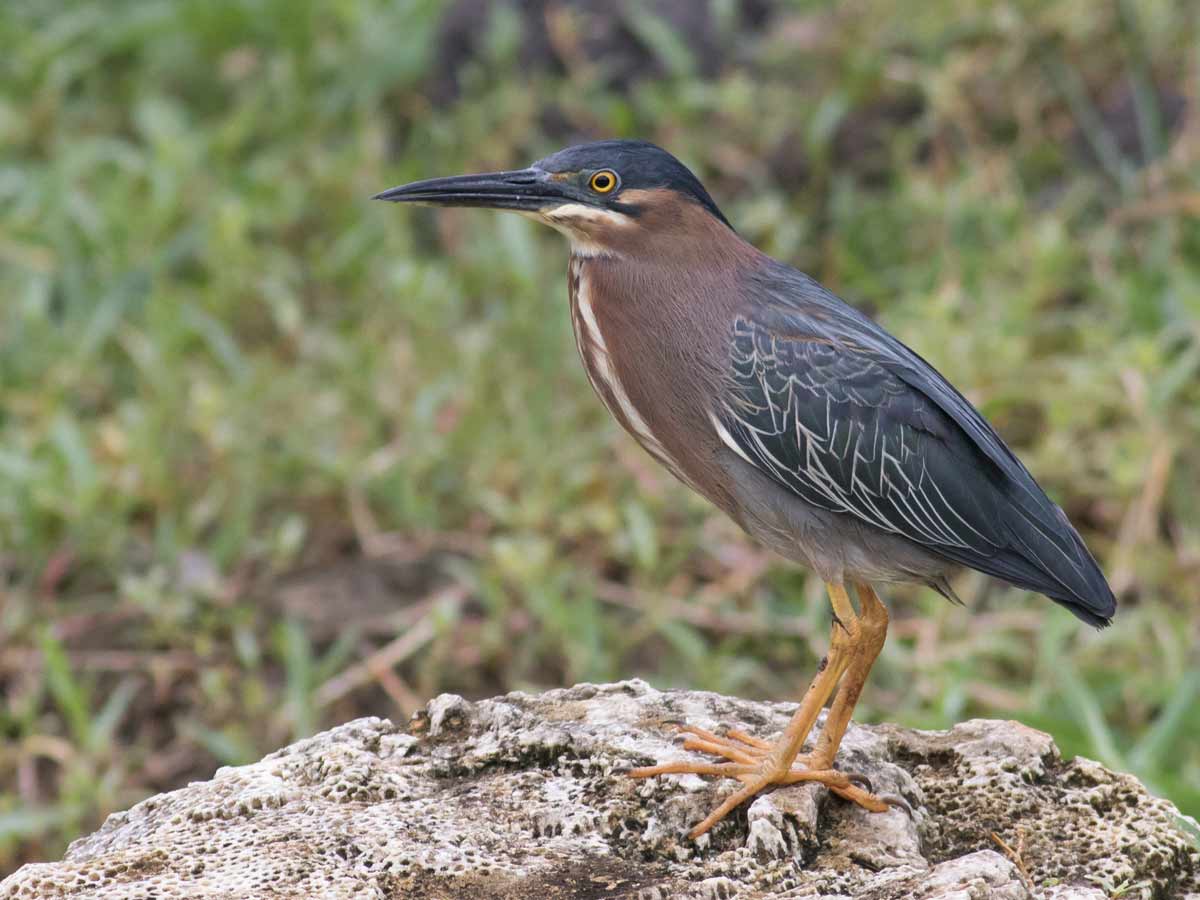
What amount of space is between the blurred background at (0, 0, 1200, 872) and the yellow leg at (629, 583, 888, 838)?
1.29 meters

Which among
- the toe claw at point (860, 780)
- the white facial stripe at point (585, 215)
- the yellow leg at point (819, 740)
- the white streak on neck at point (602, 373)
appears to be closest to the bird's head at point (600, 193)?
the white facial stripe at point (585, 215)

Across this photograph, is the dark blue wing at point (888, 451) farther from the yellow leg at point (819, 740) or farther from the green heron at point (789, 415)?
the yellow leg at point (819, 740)

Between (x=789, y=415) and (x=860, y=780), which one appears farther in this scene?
(x=789, y=415)

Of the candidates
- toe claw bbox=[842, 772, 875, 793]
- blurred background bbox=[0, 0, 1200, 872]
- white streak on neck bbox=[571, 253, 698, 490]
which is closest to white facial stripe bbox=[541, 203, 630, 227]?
white streak on neck bbox=[571, 253, 698, 490]

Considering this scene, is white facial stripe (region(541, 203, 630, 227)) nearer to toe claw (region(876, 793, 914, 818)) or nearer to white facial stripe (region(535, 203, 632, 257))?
white facial stripe (region(535, 203, 632, 257))

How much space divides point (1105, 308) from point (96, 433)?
13.9 ft

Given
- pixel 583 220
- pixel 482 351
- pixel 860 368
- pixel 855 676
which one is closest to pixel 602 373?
pixel 583 220

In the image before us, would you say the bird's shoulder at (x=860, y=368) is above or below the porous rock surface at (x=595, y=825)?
above

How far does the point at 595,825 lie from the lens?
10.2 ft

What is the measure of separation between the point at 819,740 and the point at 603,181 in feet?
4.52

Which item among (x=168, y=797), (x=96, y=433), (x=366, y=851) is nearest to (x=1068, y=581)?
(x=366, y=851)

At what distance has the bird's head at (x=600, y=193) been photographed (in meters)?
3.72

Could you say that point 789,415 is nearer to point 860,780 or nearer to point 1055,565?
point 1055,565

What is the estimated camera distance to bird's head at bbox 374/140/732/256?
3.72 m
